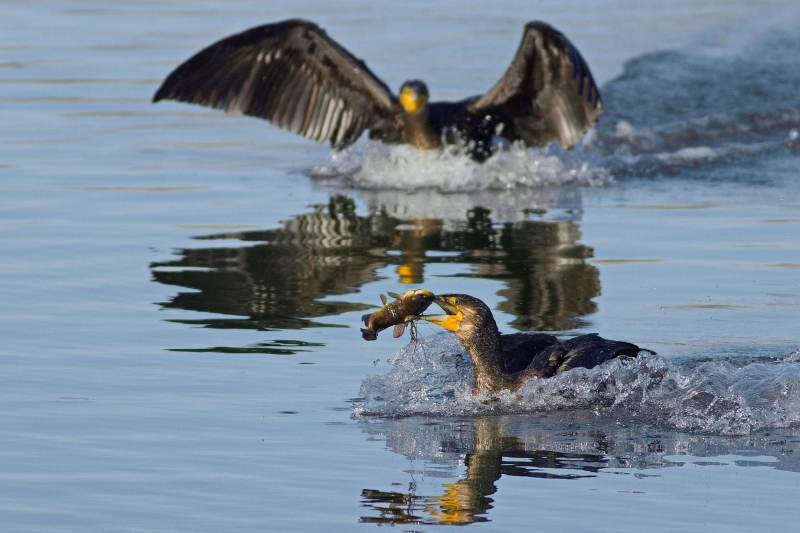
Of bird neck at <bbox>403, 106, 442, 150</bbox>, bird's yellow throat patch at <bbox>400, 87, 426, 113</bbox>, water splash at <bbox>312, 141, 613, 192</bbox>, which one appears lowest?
water splash at <bbox>312, 141, 613, 192</bbox>

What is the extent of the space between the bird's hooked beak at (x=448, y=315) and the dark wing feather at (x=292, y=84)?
5815 millimetres

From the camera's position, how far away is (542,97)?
11.8m

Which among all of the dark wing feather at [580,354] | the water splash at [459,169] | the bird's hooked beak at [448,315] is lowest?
the dark wing feather at [580,354]

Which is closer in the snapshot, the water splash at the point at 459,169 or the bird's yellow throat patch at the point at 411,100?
the water splash at the point at 459,169

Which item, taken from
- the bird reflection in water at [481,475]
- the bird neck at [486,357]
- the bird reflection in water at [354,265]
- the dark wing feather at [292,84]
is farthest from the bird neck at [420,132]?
the bird reflection in water at [481,475]

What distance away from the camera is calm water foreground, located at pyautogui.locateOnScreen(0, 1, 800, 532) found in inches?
189

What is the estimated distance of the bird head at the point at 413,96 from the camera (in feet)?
38.8

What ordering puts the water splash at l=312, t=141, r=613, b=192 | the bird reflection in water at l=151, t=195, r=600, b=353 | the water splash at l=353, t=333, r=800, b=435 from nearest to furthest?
the water splash at l=353, t=333, r=800, b=435, the bird reflection in water at l=151, t=195, r=600, b=353, the water splash at l=312, t=141, r=613, b=192

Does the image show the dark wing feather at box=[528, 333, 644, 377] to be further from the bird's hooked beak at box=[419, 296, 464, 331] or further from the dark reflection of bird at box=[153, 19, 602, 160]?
the dark reflection of bird at box=[153, 19, 602, 160]

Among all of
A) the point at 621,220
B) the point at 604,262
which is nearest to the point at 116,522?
the point at 604,262

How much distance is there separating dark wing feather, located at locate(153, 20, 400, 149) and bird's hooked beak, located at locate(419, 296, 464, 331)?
19.1 ft

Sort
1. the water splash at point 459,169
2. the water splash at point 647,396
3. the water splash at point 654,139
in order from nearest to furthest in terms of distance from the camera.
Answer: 1. the water splash at point 647,396
2. the water splash at point 459,169
3. the water splash at point 654,139

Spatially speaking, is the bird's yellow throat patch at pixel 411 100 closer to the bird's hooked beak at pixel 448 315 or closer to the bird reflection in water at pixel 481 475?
the bird's hooked beak at pixel 448 315

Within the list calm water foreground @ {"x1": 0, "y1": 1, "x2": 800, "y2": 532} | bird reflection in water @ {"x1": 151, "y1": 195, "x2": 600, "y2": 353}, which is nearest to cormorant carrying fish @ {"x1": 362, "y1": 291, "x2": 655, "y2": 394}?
calm water foreground @ {"x1": 0, "y1": 1, "x2": 800, "y2": 532}
